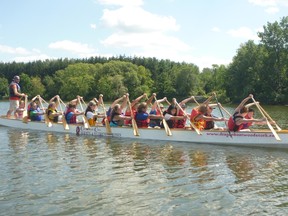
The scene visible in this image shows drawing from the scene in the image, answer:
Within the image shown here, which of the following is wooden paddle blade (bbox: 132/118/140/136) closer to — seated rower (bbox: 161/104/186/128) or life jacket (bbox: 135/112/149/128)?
life jacket (bbox: 135/112/149/128)

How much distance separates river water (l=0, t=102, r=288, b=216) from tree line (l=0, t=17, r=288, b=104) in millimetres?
42759

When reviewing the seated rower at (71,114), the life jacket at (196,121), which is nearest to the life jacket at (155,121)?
the life jacket at (196,121)

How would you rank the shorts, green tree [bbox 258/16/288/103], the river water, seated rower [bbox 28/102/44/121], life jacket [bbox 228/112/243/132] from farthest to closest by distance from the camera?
green tree [bbox 258/16/288/103]
the shorts
seated rower [bbox 28/102/44/121]
life jacket [bbox 228/112/243/132]
the river water

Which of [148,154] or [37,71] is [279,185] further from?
[37,71]

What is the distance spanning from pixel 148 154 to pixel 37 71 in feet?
323

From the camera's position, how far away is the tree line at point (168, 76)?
55375mm

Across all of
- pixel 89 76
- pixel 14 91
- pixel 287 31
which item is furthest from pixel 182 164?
pixel 89 76

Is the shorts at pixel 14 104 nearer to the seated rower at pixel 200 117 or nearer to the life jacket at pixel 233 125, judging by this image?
the seated rower at pixel 200 117

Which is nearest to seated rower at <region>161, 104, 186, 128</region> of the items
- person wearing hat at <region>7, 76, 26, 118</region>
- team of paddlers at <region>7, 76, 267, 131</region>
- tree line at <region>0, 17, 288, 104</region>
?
team of paddlers at <region>7, 76, 267, 131</region>

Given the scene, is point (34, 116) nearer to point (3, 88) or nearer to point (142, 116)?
point (142, 116)

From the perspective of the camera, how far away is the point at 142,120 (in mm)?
15891

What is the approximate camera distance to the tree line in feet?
182

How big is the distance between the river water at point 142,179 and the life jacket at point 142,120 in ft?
5.06

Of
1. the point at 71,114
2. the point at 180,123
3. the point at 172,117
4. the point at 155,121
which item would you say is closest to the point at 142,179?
the point at 172,117
